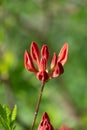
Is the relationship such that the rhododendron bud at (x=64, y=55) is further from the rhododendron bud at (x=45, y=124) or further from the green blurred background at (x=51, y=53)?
the green blurred background at (x=51, y=53)

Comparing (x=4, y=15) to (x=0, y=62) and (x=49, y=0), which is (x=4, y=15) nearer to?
(x=0, y=62)

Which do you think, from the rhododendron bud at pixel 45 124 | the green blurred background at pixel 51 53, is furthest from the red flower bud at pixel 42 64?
the green blurred background at pixel 51 53

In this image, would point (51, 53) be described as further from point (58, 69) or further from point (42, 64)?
point (58, 69)

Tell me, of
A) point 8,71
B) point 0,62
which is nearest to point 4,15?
point 0,62

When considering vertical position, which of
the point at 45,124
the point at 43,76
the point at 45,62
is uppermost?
the point at 45,62

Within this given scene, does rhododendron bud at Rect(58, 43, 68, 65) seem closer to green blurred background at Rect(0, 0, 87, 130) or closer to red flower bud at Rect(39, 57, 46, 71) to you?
red flower bud at Rect(39, 57, 46, 71)

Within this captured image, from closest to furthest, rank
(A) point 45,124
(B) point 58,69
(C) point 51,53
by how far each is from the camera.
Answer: (A) point 45,124 < (B) point 58,69 < (C) point 51,53

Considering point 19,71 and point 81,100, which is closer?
point 19,71

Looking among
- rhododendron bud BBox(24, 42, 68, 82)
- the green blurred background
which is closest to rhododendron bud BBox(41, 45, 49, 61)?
rhododendron bud BBox(24, 42, 68, 82)

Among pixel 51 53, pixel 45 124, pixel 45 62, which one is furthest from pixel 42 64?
pixel 51 53
